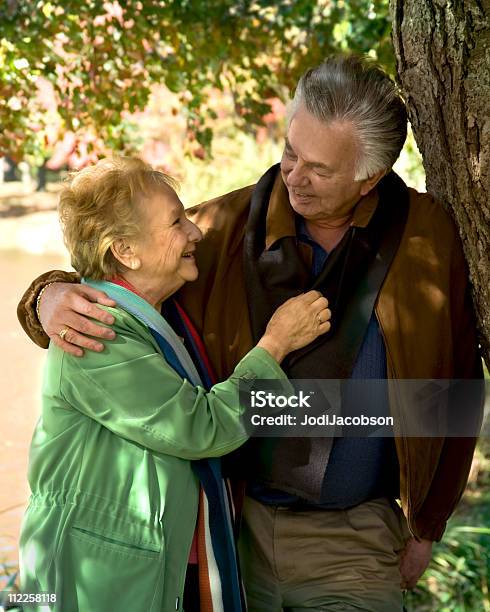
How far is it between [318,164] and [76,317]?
76 centimetres

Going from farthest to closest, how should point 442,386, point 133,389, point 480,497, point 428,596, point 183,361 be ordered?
point 480,497 < point 428,596 < point 442,386 < point 183,361 < point 133,389

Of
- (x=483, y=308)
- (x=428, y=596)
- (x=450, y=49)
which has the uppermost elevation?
(x=450, y=49)

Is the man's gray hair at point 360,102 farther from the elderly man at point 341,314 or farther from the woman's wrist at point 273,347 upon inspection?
the woman's wrist at point 273,347

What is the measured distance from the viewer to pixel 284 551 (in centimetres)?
274

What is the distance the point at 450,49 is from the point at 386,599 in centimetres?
148

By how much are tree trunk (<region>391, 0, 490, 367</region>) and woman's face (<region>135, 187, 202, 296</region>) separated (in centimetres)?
73

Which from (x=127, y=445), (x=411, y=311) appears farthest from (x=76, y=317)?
(x=411, y=311)

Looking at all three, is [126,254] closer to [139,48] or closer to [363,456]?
[363,456]

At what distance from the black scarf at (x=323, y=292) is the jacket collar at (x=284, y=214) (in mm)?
16

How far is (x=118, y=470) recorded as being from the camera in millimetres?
2416

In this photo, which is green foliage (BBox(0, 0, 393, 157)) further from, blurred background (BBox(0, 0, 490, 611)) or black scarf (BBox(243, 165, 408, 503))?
black scarf (BBox(243, 165, 408, 503))

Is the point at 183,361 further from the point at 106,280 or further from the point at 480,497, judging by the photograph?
the point at 480,497

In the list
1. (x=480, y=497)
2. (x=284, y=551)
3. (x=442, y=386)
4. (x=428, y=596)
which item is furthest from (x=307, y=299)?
(x=480, y=497)

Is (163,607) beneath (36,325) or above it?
beneath
